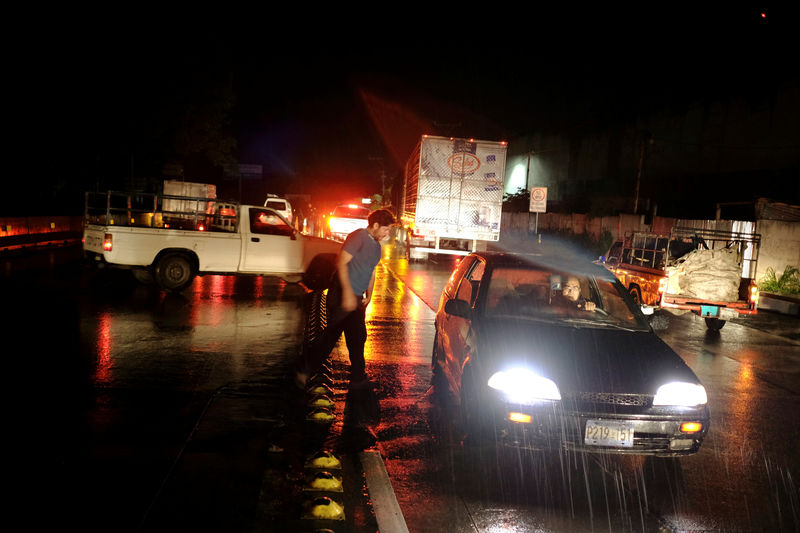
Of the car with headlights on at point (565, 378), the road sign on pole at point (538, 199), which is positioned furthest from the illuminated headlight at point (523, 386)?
the road sign on pole at point (538, 199)

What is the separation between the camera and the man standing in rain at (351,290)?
6.90 m

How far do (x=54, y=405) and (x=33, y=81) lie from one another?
67.7ft

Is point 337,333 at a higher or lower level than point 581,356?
lower

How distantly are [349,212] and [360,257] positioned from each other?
26.5m

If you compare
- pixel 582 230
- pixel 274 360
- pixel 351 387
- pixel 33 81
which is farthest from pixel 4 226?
pixel 582 230

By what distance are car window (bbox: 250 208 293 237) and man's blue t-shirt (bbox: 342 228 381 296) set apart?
8.14 meters

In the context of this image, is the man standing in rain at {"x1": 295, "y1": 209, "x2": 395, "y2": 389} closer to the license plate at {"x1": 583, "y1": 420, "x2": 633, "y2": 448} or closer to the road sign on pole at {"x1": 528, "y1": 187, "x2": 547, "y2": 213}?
the license plate at {"x1": 583, "y1": 420, "x2": 633, "y2": 448}

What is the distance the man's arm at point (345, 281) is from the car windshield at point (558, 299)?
1.39 m

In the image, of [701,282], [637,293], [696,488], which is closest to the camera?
[696,488]

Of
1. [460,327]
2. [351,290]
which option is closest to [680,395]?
[460,327]

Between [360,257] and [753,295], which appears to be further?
[753,295]

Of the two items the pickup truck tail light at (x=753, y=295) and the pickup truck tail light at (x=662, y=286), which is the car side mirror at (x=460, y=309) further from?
the pickup truck tail light at (x=753, y=295)

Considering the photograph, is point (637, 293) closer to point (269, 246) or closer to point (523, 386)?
point (269, 246)

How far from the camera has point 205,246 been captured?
1441cm
